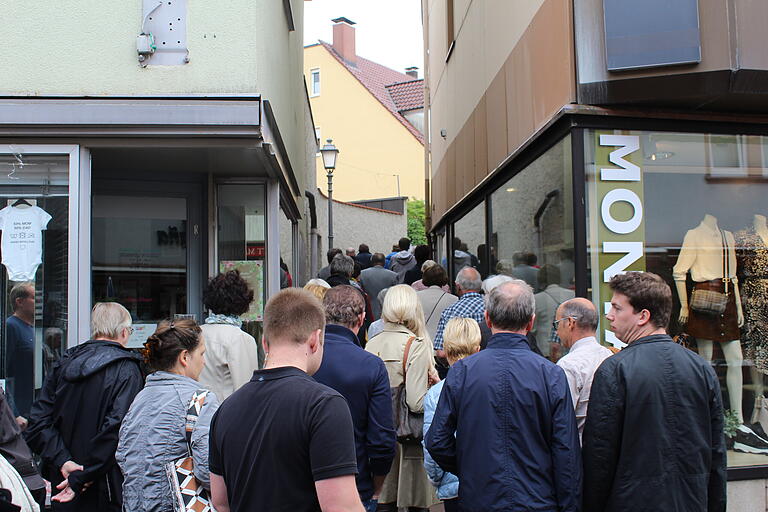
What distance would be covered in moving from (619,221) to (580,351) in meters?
1.84

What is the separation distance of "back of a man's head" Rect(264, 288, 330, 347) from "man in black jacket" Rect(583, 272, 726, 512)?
1557mm

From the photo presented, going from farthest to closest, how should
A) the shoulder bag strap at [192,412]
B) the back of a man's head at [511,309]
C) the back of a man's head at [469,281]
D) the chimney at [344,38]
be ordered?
1. the chimney at [344,38]
2. the back of a man's head at [469,281]
3. the back of a man's head at [511,309]
4. the shoulder bag strap at [192,412]

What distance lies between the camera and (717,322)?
575 cm

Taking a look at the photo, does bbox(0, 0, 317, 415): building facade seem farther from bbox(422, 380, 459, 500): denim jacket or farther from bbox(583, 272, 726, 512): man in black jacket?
bbox(583, 272, 726, 512): man in black jacket

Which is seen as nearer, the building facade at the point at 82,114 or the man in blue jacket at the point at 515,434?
the man in blue jacket at the point at 515,434

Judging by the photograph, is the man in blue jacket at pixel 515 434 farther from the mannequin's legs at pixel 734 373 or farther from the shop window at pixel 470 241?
the shop window at pixel 470 241

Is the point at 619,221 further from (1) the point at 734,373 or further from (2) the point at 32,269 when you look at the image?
(2) the point at 32,269

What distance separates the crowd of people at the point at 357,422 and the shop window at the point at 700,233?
171 cm

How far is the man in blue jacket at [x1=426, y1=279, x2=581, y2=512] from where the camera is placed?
3047 mm

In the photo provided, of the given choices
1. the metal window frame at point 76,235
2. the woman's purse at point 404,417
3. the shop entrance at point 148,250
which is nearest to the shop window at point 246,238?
the shop entrance at point 148,250

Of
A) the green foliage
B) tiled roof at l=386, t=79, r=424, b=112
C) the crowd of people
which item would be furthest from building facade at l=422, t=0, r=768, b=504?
tiled roof at l=386, t=79, r=424, b=112

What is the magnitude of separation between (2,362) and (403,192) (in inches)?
1100

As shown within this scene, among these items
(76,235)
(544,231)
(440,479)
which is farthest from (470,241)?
(440,479)

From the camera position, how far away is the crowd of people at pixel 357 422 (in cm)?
223
